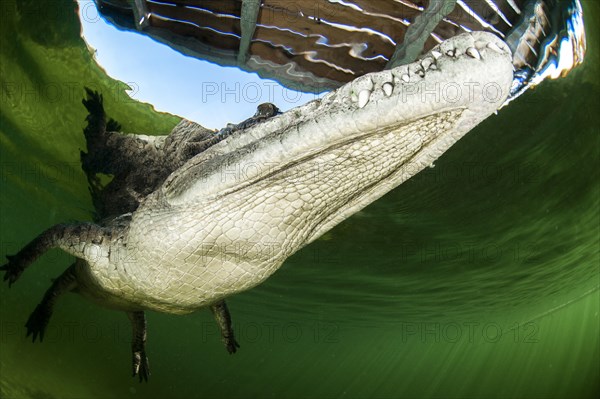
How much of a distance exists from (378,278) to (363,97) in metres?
11.3

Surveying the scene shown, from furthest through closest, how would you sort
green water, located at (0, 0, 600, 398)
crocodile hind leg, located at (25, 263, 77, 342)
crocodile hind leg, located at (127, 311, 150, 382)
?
green water, located at (0, 0, 600, 398), crocodile hind leg, located at (127, 311, 150, 382), crocodile hind leg, located at (25, 263, 77, 342)

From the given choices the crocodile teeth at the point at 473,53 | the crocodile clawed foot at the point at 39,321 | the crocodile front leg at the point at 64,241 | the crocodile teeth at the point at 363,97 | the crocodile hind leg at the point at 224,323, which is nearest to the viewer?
the crocodile teeth at the point at 473,53

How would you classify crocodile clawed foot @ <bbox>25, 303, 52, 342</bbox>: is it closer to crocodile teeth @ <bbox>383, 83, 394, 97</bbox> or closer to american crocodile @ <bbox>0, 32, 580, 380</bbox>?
american crocodile @ <bbox>0, 32, 580, 380</bbox>

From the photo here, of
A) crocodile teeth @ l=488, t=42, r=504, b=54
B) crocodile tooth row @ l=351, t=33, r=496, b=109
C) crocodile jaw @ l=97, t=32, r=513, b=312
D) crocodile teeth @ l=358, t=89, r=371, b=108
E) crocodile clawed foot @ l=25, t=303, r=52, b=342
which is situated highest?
crocodile teeth @ l=488, t=42, r=504, b=54

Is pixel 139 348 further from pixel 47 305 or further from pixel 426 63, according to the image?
pixel 426 63

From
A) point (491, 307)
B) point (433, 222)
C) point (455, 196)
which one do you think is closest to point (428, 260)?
point (433, 222)

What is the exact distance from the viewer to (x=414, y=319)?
17.6 m

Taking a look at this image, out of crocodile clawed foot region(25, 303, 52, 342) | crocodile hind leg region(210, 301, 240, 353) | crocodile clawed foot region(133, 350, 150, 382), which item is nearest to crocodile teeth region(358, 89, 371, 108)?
crocodile hind leg region(210, 301, 240, 353)

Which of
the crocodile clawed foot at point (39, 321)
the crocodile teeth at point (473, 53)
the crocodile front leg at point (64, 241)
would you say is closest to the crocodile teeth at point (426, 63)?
the crocodile teeth at point (473, 53)

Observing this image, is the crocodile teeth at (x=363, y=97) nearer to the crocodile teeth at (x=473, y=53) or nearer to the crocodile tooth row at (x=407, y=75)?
the crocodile tooth row at (x=407, y=75)

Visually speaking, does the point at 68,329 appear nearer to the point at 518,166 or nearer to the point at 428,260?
the point at 428,260

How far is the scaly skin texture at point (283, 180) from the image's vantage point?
61.8 inches

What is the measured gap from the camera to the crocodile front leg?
2998 mm

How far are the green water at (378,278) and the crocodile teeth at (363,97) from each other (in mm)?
4014
